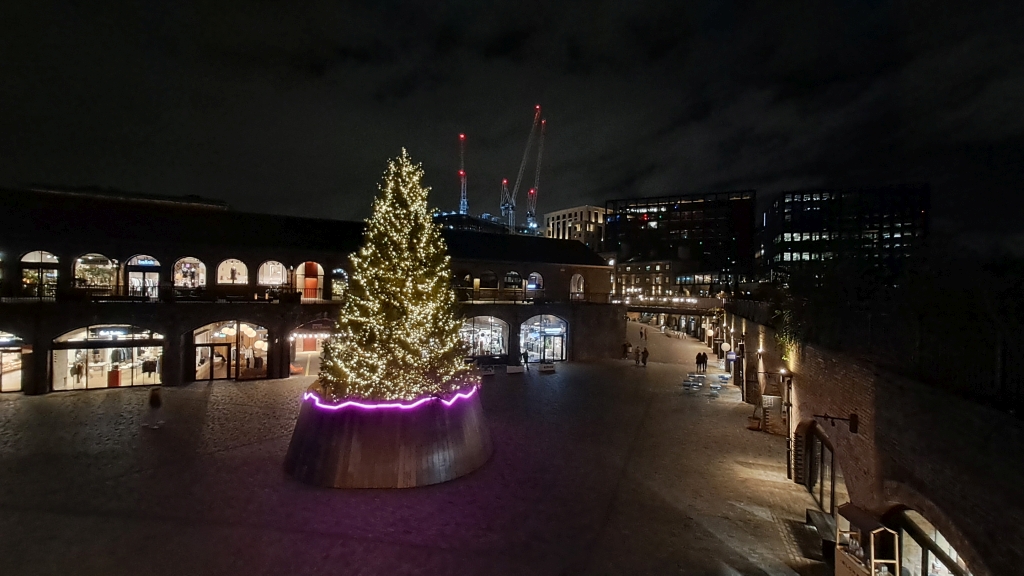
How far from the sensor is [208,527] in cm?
892

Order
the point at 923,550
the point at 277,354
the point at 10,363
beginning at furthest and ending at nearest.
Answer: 1. the point at 277,354
2. the point at 10,363
3. the point at 923,550

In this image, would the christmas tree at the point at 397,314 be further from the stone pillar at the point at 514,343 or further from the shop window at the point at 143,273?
the shop window at the point at 143,273

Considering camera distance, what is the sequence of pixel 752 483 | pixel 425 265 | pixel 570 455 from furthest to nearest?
pixel 570 455 < pixel 425 265 < pixel 752 483

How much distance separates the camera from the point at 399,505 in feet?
33.1

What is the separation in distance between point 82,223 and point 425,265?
2194 centimetres

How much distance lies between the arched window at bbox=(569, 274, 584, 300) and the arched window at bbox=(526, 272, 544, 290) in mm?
2554

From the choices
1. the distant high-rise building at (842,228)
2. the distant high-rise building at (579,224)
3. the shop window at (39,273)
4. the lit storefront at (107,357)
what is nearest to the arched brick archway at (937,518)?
the distant high-rise building at (842,228)

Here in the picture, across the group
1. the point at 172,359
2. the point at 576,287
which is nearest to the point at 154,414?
the point at 172,359

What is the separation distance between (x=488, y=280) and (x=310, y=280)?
36.0 feet

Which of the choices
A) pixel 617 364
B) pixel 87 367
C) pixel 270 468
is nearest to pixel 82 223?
pixel 87 367

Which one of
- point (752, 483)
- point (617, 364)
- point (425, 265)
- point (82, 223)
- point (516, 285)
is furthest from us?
point (516, 285)

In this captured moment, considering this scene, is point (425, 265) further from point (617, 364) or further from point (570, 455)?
point (617, 364)

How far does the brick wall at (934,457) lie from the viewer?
438cm

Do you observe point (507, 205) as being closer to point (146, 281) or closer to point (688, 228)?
point (688, 228)
